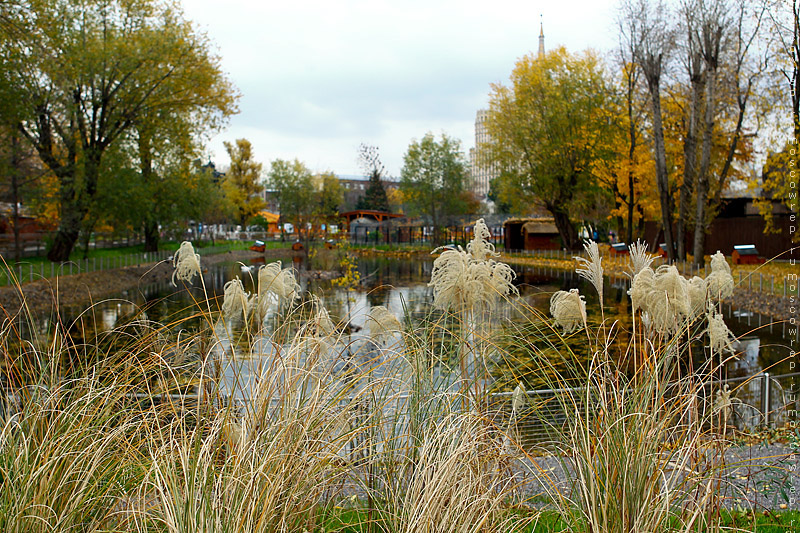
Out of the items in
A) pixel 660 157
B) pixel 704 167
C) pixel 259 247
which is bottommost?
pixel 259 247

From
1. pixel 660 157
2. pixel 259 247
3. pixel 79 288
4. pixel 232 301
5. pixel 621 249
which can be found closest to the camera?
pixel 232 301

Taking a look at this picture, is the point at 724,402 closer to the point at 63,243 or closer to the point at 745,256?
the point at 745,256

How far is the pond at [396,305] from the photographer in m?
4.85

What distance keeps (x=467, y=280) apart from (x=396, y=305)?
1117 centimetres

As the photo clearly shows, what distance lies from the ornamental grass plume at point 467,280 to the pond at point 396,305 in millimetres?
163

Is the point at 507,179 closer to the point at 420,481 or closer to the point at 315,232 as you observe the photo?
the point at 315,232

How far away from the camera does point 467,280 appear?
358 cm

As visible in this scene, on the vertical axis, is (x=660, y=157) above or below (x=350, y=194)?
below

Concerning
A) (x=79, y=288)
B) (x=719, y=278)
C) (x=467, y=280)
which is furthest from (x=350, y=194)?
(x=467, y=280)

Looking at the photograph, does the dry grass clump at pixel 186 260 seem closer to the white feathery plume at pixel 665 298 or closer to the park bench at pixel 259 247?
the white feathery plume at pixel 665 298

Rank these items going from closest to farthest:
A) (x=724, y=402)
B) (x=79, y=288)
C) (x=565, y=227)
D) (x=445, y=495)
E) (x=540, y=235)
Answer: (x=445, y=495)
(x=724, y=402)
(x=79, y=288)
(x=565, y=227)
(x=540, y=235)

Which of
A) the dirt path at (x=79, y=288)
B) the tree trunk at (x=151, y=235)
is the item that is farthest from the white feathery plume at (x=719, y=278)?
the tree trunk at (x=151, y=235)

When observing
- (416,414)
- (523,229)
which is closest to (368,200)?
(523,229)

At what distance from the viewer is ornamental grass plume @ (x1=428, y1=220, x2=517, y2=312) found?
3547 mm
